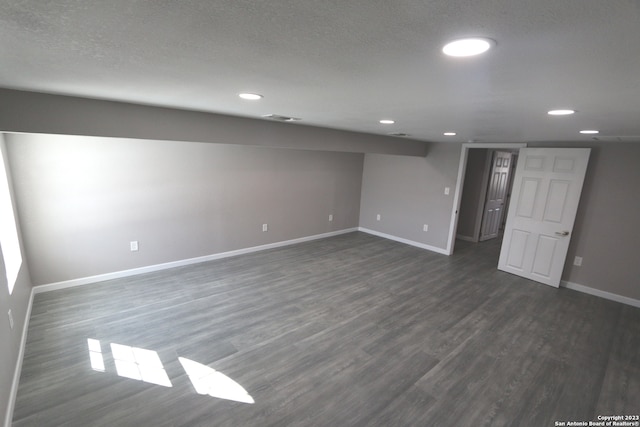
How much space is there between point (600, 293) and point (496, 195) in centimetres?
295

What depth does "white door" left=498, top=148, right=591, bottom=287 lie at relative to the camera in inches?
157

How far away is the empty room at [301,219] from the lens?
856 millimetres

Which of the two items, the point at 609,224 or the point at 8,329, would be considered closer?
the point at 8,329

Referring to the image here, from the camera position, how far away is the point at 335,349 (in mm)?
2686

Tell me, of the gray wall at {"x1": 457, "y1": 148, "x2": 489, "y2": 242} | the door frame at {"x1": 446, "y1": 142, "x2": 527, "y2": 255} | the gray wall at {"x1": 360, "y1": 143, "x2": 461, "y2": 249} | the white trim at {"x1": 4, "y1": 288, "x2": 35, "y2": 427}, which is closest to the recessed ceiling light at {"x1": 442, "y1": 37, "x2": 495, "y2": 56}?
the white trim at {"x1": 4, "y1": 288, "x2": 35, "y2": 427}

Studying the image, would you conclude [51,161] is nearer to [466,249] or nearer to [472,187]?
[466,249]

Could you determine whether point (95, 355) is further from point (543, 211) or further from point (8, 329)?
point (543, 211)

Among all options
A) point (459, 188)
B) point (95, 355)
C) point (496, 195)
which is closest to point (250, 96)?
point (95, 355)

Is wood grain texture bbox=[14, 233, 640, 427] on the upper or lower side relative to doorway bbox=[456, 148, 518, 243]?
lower

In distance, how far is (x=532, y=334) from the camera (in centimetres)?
307

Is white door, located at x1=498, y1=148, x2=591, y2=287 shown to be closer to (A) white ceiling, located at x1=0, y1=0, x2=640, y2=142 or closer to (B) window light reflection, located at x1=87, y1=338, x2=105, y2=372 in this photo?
(A) white ceiling, located at x1=0, y1=0, x2=640, y2=142

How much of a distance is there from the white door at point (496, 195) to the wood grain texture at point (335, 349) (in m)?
2.41

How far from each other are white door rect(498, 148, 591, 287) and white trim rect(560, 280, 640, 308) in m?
0.21

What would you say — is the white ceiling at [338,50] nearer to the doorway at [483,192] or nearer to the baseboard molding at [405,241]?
the baseboard molding at [405,241]
